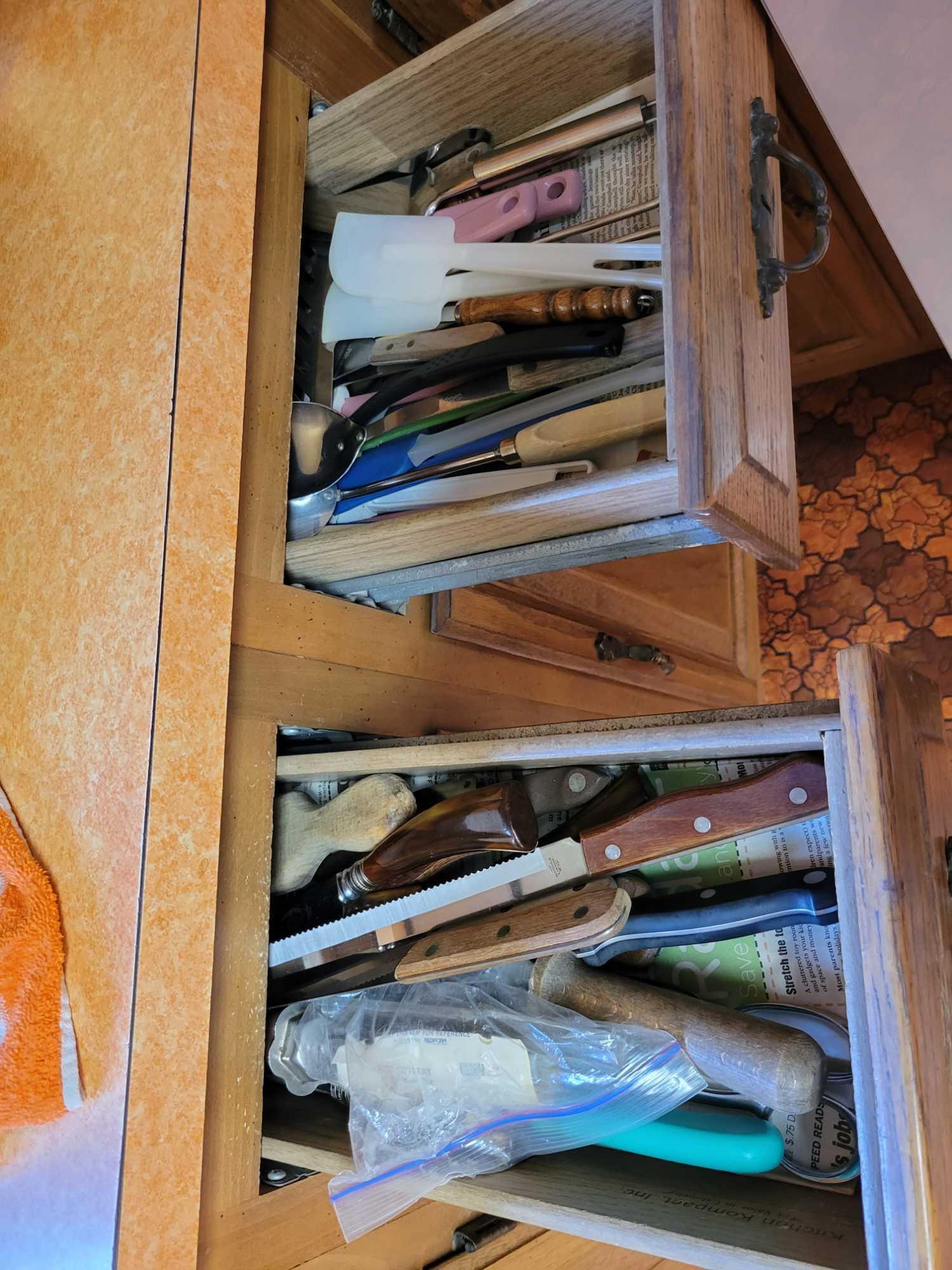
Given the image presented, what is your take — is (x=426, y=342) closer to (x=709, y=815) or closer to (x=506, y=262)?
(x=506, y=262)

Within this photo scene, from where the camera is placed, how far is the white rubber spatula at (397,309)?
2.66ft

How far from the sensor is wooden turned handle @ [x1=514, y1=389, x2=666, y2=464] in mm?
671

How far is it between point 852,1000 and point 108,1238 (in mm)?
516

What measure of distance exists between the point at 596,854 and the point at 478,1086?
0.19 m

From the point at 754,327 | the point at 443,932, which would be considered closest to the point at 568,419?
the point at 754,327

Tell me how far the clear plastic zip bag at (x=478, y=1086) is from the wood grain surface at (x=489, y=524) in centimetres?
35

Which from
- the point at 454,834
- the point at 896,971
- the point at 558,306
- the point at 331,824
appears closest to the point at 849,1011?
the point at 896,971

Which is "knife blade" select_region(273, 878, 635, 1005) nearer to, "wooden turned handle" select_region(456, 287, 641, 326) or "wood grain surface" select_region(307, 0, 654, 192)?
"wooden turned handle" select_region(456, 287, 641, 326)

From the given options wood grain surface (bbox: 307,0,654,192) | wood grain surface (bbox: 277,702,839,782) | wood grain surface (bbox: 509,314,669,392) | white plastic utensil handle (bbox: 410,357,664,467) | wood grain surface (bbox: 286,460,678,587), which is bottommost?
wood grain surface (bbox: 277,702,839,782)

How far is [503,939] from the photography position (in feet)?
2.08

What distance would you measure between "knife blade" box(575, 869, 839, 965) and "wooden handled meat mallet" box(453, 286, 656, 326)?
434 mm

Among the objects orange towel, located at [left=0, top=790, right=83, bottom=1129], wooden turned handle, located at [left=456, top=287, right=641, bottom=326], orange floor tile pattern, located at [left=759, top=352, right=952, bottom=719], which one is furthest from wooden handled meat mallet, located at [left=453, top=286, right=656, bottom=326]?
orange floor tile pattern, located at [left=759, top=352, right=952, bottom=719]

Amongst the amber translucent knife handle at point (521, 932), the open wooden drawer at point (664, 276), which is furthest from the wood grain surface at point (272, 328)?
the amber translucent knife handle at point (521, 932)

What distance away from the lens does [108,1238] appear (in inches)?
25.0
